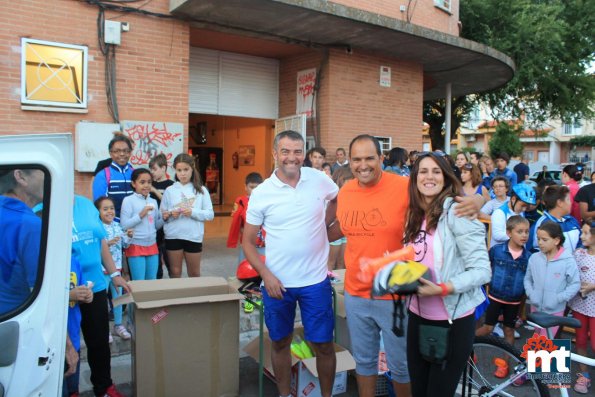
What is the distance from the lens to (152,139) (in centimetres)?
797

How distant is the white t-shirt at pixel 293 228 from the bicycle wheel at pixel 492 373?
124 cm

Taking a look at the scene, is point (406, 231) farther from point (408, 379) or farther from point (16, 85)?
point (16, 85)

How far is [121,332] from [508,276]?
3.87m

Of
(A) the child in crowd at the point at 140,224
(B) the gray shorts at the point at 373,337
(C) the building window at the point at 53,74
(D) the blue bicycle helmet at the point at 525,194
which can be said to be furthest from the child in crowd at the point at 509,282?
(C) the building window at the point at 53,74

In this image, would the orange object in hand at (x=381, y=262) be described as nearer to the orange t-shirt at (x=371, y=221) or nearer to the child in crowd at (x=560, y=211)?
the orange t-shirt at (x=371, y=221)

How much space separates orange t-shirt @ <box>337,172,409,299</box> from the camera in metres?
3.04

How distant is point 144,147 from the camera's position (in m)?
7.91

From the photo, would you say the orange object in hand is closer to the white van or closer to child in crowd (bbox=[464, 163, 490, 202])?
the white van

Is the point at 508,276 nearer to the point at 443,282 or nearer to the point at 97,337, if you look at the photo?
the point at 443,282

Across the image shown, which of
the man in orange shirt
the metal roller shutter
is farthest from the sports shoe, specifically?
the metal roller shutter

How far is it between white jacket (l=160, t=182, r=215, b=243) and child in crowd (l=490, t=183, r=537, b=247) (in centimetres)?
332

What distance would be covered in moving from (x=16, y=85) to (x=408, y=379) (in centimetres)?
666

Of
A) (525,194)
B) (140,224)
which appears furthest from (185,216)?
(525,194)

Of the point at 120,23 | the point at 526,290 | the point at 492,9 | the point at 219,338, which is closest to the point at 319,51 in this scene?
the point at 120,23
